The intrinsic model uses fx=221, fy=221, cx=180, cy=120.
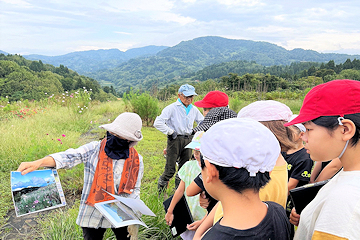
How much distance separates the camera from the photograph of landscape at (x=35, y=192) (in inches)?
66.0

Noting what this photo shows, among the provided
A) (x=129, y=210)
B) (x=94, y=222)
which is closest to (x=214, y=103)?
(x=129, y=210)

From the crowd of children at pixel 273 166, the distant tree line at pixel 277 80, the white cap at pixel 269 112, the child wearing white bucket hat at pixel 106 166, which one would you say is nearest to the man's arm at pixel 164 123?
the child wearing white bucket hat at pixel 106 166

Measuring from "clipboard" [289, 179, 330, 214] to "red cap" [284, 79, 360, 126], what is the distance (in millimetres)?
455

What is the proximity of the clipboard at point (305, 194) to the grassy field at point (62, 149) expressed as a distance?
184 cm

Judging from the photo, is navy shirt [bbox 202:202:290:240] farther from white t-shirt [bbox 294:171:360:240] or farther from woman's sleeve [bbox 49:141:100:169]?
woman's sleeve [bbox 49:141:100:169]

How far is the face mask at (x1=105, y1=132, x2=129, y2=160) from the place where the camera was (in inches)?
75.9

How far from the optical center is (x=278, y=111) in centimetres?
161

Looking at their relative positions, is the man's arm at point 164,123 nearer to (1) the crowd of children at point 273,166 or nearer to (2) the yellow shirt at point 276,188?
(2) the yellow shirt at point 276,188

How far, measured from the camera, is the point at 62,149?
4797 mm

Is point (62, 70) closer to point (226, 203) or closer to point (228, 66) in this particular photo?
point (226, 203)

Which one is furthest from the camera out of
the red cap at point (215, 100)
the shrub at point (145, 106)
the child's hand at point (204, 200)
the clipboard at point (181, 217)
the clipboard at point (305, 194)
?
the shrub at point (145, 106)

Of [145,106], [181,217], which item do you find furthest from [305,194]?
[145,106]

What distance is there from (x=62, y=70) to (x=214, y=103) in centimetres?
6676

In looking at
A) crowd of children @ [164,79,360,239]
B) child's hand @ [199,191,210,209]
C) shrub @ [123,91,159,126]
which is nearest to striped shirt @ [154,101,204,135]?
child's hand @ [199,191,210,209]
